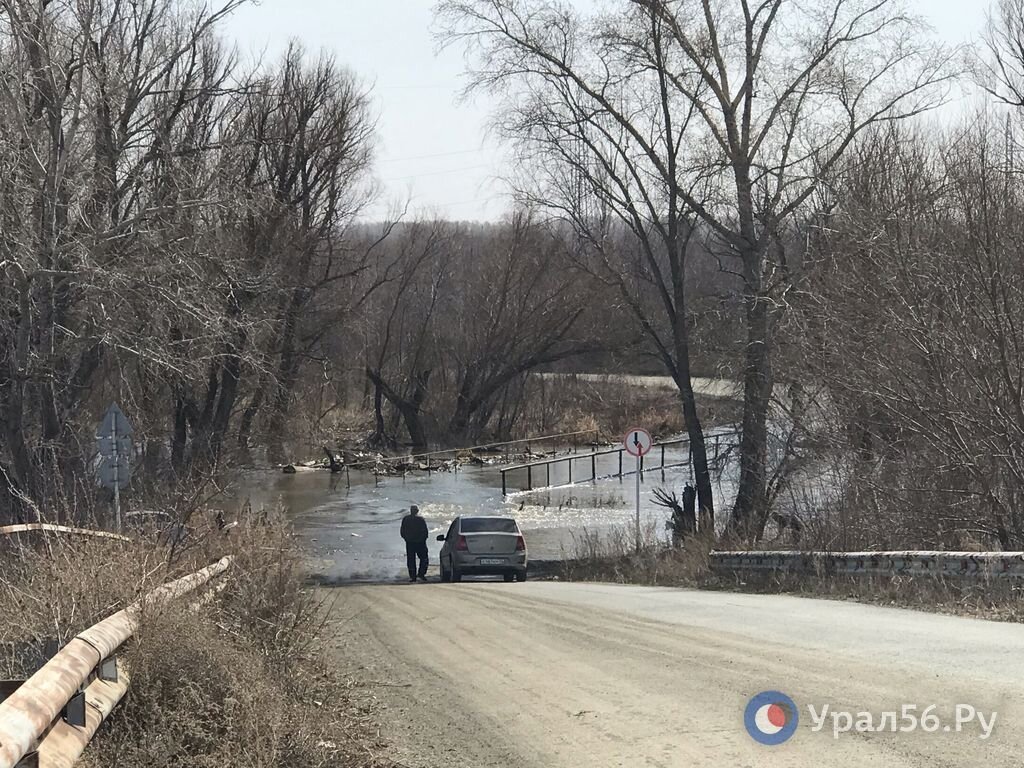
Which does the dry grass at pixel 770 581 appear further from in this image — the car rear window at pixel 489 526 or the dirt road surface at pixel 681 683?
the car rear window at pixel 489 526

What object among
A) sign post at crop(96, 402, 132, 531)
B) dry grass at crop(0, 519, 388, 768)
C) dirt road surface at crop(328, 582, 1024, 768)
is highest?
sign post at crop(96, 402, 132, 531)

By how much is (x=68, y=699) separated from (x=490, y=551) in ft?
66.7

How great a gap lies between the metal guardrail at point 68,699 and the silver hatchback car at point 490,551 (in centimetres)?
1846

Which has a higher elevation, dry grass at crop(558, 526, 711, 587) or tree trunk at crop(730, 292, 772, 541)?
tree trunk at crop(730, 292, 772, 541)

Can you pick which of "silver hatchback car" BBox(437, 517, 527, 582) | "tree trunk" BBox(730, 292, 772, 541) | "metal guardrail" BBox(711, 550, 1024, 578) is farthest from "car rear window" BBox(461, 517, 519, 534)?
"metal guardrail" BBox(711, 550, 1024, 578)

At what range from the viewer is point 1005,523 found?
54.2 feet

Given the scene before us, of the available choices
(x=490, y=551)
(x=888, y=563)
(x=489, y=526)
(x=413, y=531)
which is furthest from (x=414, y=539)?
(x=888, y=563)

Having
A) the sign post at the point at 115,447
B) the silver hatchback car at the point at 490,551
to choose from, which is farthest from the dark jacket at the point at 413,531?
the sign post at the point at 115,447

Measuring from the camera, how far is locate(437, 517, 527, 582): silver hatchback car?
80.0 ft

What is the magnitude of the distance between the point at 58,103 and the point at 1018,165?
1526 cm

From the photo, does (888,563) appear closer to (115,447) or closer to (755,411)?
(115,447)

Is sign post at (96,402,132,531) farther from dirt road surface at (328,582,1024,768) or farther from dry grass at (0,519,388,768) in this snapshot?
dry grass at (0,519,388,768)

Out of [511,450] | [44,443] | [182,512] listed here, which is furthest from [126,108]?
[511,450]

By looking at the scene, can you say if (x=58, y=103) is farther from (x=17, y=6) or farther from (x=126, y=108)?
(x=126, y=108)
